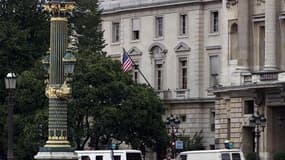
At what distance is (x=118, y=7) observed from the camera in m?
129

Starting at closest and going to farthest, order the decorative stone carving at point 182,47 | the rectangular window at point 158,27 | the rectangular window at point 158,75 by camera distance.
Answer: the decorative stone carving at point 182,47 < the rectangular window at point 158,75 < the rectangular window at point 158,27

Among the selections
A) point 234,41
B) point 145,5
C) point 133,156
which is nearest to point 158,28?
point 145,5

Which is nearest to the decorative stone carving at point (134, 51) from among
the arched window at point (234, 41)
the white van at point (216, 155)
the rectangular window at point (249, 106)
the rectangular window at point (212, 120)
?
the rectangular window at point (212, 120)

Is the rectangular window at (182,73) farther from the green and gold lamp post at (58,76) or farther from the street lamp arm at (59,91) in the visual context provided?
the street lamp arm at (59,91)

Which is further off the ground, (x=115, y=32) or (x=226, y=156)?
(x=115, y=32)

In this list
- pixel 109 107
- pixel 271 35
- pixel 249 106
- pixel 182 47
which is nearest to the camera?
pixel 109 107

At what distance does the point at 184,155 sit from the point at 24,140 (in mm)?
12691

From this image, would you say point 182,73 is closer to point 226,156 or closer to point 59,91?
point 226,156

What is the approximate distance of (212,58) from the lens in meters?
120

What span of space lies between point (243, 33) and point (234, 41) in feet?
6.87

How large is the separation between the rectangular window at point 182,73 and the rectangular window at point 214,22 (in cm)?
405

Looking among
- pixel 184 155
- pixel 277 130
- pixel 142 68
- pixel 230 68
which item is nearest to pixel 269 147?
pixel 277 130

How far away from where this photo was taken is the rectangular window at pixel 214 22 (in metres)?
120

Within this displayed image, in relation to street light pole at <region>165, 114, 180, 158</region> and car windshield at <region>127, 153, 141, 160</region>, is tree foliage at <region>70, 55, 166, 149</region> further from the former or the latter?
car windshield at <region>127, 153, 141, 160</region>
